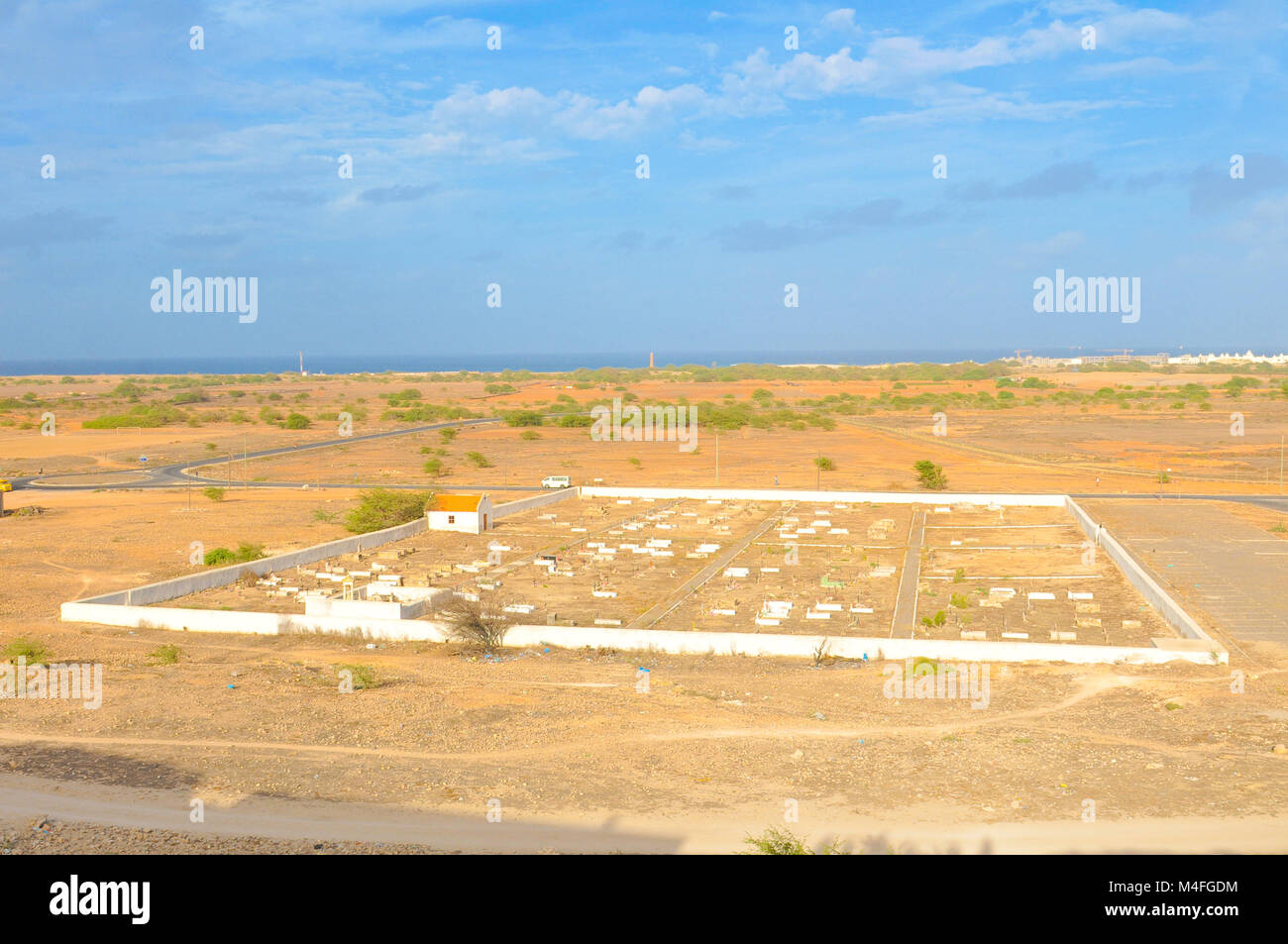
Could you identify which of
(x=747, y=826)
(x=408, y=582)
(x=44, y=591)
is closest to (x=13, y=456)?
(x=44, y=591)

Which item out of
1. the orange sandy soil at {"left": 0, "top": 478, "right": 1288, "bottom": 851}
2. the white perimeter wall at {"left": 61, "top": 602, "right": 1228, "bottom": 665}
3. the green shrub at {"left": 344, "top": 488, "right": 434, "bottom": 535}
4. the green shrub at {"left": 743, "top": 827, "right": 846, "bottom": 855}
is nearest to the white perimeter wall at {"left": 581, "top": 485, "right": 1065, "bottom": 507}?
the green shrub at {"left": 344, "top": 488, "right": 434, "bottom": 535}

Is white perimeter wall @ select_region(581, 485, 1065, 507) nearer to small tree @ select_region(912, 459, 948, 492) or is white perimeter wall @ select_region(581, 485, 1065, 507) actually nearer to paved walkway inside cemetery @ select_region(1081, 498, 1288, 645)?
paved walkway inside cemetery @ select_region(1081, 498, 1288, 645)

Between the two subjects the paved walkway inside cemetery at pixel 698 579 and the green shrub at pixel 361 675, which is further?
the paved walkway inside cemetery at pixel 698 579

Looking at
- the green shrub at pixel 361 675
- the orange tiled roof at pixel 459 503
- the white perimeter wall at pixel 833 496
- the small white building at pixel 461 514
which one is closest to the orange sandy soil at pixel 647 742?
the green shrub at pixel 361 675

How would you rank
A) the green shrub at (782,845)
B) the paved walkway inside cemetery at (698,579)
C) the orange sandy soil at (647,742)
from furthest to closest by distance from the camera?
1. the paved walkway inside cemetery at (698,579)
2. the orange sandy soil at (647,742)
3. the green shrub at (782,845)

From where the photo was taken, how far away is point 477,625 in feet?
71.3

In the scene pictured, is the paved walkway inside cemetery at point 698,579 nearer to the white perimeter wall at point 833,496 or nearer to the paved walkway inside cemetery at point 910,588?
the paved walkway inside cemetery at point 910,588

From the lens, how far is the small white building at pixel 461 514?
123 feet

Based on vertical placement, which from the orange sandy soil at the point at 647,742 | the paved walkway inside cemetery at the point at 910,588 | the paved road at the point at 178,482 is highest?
the paved road at the point at 178,482

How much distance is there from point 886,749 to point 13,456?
216 ft

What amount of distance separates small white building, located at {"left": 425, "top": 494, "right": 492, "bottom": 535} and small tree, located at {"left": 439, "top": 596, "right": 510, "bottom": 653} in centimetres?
1461

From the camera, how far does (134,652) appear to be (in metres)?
21.0

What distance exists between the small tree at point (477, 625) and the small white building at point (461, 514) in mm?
14611

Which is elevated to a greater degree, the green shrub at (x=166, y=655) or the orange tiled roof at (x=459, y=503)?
the orange tiled roof at (x=459, y=503)
